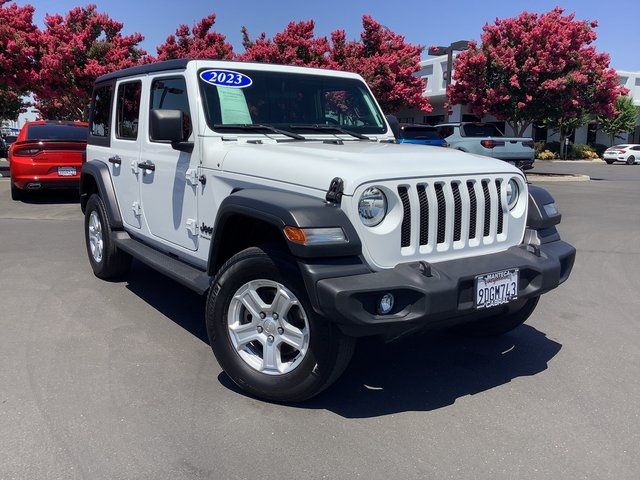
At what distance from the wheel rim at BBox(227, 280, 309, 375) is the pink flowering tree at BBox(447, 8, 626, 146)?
59.7ft

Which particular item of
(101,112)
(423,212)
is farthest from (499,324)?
(101,112)

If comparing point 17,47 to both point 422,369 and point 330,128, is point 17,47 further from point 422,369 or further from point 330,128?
point 422,369

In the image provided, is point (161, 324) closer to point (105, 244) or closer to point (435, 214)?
point (105, 244)

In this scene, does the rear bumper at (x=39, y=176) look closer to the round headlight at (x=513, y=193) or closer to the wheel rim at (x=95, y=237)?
the wheel rim at (x=95, y=237)

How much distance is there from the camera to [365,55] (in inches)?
864

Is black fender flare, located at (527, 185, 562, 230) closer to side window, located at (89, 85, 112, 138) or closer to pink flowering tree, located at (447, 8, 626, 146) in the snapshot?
side window, located at (89, 85, 112, 138)

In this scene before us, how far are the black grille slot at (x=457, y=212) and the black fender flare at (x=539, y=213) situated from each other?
0.67 m

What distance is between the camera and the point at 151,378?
380 cm

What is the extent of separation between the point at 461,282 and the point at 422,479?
0.99 metres

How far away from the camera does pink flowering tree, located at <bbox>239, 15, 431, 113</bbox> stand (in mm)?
20531

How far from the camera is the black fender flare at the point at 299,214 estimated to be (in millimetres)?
2961

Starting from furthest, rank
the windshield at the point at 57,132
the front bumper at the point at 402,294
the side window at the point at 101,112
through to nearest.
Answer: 1. the windshield at the point at 57,132
2. the side window at the point at 101,112
3. the front bumper at the point at 402,294

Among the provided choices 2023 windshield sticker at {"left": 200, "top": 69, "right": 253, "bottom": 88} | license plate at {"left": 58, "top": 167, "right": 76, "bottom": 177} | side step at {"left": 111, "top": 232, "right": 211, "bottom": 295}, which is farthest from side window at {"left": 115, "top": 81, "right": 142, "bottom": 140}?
license plate at {"left": 58, "top": 167, "right": 76, "bottom": 177}

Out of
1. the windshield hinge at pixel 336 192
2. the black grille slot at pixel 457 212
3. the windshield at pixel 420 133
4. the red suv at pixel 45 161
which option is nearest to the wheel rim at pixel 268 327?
the windshield hinge at pixel 336 192
